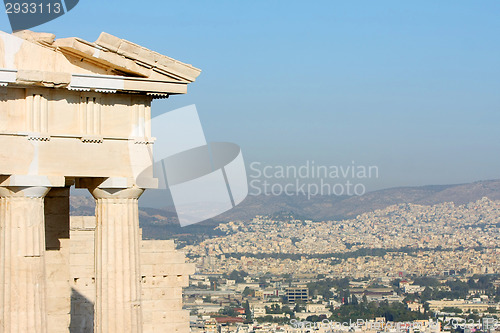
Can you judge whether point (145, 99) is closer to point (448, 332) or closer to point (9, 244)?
point (9, 244)

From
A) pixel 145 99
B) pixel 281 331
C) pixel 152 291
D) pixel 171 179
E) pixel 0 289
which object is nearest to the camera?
pixel 0 289

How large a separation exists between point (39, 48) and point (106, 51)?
4.57 ft

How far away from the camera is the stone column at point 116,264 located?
Answer: 23641mm

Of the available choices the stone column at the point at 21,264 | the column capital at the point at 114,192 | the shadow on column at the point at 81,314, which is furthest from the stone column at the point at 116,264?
the shadow on column at the point at 81,314

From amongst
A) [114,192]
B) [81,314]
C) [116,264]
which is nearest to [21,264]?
[116,264]

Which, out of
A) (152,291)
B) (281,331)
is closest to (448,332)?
(281,331)

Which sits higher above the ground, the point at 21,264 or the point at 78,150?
the point at 78,150

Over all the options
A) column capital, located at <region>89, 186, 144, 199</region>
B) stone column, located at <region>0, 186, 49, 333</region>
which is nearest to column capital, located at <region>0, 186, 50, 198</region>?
stone column, located at <region>0, 186, 49, 333</region>

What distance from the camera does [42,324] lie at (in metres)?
22.8

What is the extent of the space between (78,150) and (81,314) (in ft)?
30.0

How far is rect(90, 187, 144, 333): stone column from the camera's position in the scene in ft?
77.6

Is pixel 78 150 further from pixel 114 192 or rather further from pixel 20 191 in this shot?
pixel 20 191

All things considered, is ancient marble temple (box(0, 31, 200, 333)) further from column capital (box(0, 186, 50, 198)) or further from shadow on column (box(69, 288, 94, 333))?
shadow on column (box(69, 288, 94, 333))

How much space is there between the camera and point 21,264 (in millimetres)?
22641
